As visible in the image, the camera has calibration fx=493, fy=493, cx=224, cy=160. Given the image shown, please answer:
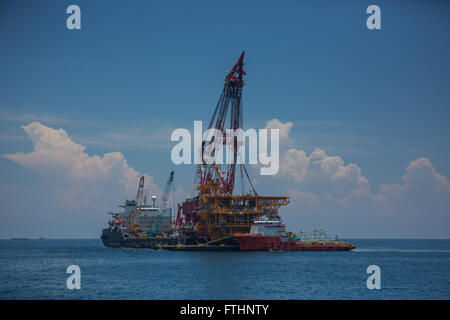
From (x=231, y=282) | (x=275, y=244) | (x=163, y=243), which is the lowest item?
(x=163, y=243)

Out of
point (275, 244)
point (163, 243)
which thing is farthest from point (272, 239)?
point (163, 243)

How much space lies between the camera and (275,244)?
112 metres

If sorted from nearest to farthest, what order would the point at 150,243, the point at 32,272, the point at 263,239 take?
the point at 32,272 < the point at 263,239 < the point at 150,243

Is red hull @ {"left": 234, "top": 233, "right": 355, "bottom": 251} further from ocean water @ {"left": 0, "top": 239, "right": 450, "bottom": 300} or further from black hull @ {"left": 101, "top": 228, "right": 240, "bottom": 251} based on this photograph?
ocean water @ {"left": 0, "top": 239, "right": 450, "bottom": 300}

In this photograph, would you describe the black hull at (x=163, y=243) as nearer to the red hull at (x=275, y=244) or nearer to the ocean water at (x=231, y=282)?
the red hull at (x=275, y=244)

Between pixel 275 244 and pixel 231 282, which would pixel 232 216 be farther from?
pixel 231 282

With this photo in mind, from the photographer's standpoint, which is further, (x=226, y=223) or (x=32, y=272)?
(x=226, y=223)

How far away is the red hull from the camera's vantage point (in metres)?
109

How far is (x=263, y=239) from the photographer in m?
110

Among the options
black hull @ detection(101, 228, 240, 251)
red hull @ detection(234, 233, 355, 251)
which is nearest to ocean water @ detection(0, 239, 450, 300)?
red hull @ detection(234, 233, 355, 251)

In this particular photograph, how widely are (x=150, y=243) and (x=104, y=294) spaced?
294 feet

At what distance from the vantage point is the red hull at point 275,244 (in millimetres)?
109375
